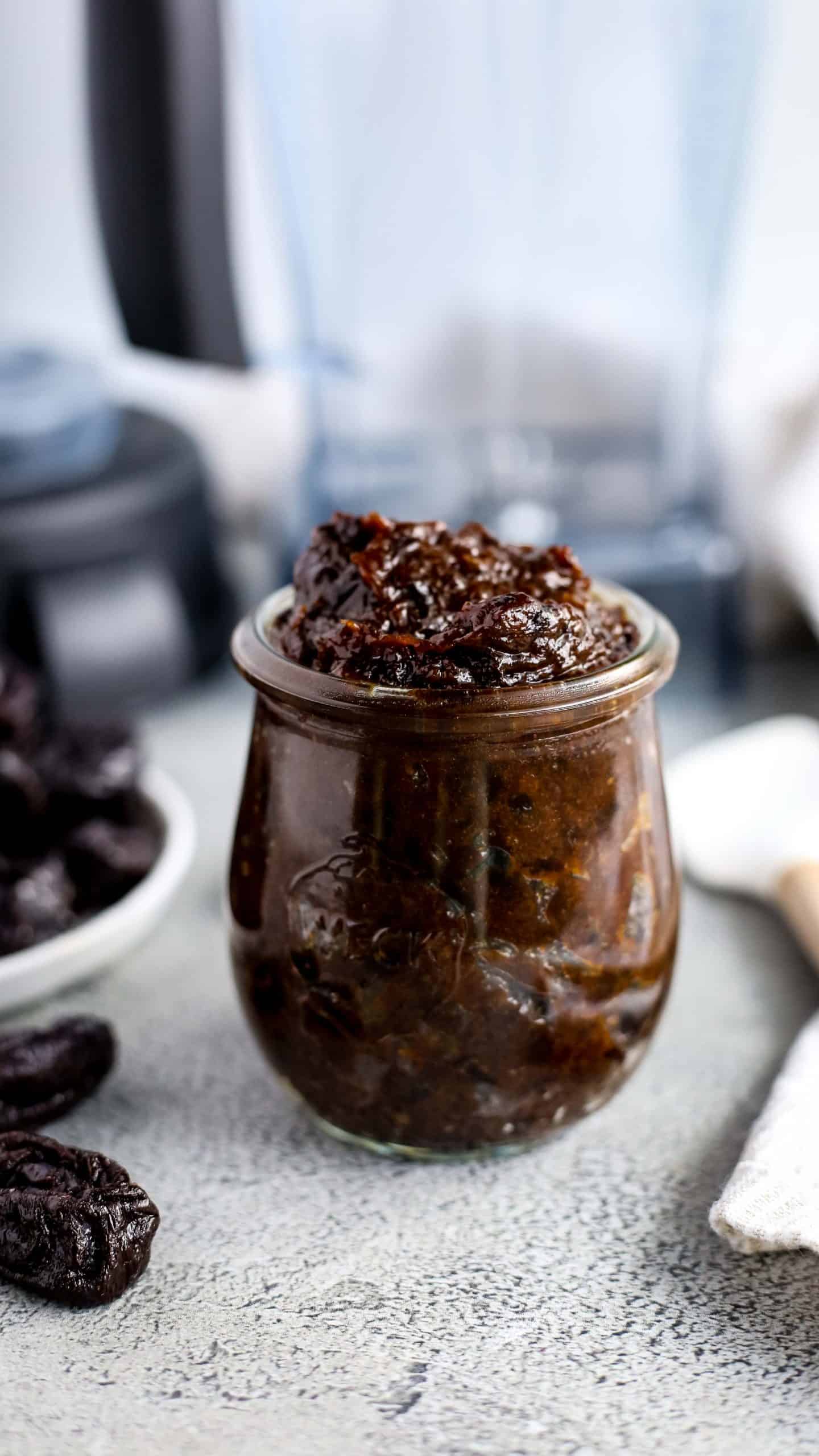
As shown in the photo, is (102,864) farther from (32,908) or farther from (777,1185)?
(777,1185)

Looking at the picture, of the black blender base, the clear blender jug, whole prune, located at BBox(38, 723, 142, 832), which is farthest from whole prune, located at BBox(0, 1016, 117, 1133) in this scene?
the clear blender jug

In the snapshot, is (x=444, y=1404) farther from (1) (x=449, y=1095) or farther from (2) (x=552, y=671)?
(2) (x=552, y=671)

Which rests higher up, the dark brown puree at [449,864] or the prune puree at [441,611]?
the prune puree at [441,611]

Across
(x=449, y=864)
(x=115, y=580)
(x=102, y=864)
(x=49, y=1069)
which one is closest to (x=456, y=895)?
(x=449, y=864)

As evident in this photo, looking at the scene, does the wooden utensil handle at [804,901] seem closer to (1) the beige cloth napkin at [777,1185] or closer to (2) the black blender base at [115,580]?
(1) the beige cloth napkin at [777,1185]

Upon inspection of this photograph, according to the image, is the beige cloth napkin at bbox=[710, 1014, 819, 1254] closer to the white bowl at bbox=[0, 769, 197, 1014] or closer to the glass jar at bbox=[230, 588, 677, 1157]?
the glass jar at bbox=[230, 588, 677, 1157]

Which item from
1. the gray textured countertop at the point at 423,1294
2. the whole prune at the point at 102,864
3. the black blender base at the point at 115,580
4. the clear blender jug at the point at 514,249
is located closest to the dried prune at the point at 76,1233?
the gray textured countertop at the point at 423,1294
